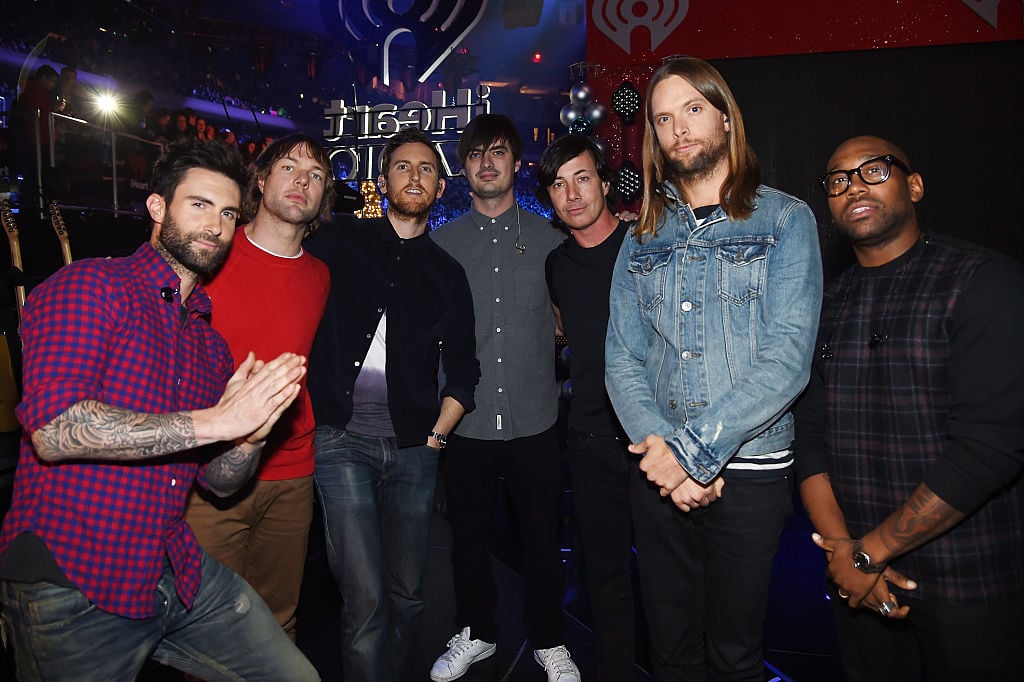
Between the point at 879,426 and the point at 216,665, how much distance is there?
197 cm

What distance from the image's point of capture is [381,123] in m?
7.07

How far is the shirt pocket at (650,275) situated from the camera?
194 centimetres

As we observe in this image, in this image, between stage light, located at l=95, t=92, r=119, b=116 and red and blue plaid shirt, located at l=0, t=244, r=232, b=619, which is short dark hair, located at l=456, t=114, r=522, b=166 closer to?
red and blue plaid shirt, located at l=0, t=244, r=232, b=619

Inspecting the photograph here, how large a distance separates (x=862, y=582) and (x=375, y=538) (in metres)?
1.63

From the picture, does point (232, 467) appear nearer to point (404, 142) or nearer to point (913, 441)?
point (404, 142)

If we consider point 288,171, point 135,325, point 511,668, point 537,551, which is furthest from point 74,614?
point 511,668

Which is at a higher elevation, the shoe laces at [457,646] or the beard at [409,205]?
the beard at [409,205]

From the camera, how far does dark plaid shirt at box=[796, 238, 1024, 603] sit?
5.25 feet

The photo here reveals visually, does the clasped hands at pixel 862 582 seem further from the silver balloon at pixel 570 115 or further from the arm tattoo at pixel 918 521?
the silver balloon at pixel 570 115

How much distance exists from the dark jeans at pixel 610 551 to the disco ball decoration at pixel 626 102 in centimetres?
338

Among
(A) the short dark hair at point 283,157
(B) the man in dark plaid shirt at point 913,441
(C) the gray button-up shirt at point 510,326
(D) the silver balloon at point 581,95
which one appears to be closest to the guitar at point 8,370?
(A) the short dark hair at point 283,157

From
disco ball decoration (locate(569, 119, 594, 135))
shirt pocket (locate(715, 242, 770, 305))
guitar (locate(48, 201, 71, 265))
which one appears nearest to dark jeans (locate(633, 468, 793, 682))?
shirt pocket (locate(715, 242, 770, 305))

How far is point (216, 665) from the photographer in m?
1.81

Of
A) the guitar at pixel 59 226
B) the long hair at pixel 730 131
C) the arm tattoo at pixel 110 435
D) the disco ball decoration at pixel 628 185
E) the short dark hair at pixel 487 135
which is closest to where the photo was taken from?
the arm tattoo at pixel 110 435
